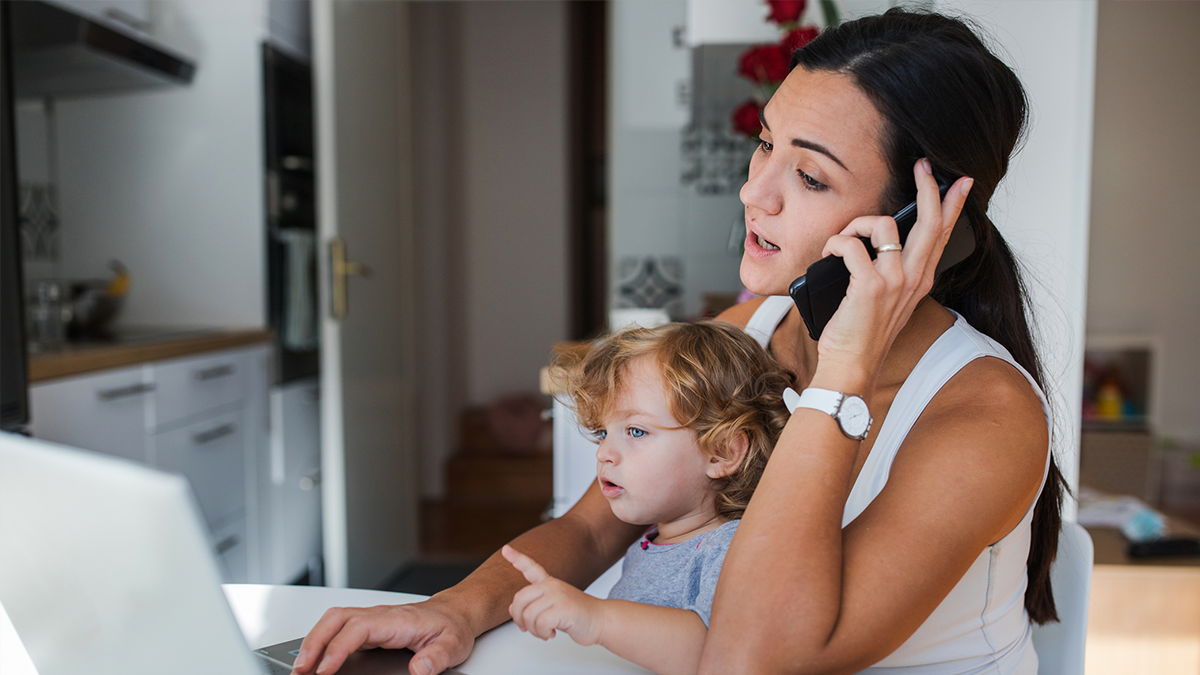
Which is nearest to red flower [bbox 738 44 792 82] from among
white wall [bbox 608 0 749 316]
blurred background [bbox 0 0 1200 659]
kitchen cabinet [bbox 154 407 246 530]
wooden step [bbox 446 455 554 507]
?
blurred background [bbox 0 0 1200 659]

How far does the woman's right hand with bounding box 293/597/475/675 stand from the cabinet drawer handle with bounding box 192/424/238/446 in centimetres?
186

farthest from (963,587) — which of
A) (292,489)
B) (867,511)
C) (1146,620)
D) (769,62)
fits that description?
(292,489)

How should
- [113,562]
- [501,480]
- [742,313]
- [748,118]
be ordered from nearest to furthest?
[113,562], [742,313], [748,118], [501,480]

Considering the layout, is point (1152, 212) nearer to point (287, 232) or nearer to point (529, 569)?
point (287, 232)

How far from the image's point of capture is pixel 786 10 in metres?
1.79

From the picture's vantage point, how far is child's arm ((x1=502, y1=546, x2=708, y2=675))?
63cm

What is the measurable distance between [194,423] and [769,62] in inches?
71.1

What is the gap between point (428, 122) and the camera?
13.3ft

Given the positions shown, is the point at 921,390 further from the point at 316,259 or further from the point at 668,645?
the point at 316,259

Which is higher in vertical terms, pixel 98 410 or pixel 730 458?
pixel 730 458

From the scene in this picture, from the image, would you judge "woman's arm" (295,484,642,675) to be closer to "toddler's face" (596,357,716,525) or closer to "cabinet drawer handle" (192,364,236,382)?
"toddler's face" (596,357,716,525)

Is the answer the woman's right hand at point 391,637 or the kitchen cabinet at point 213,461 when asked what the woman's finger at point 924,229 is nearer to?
the woman's right hand at point 391,637

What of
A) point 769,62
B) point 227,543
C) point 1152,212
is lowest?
point 227,543

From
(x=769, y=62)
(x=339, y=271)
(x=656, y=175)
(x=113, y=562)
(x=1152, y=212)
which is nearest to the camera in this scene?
(x=113, y=562)
